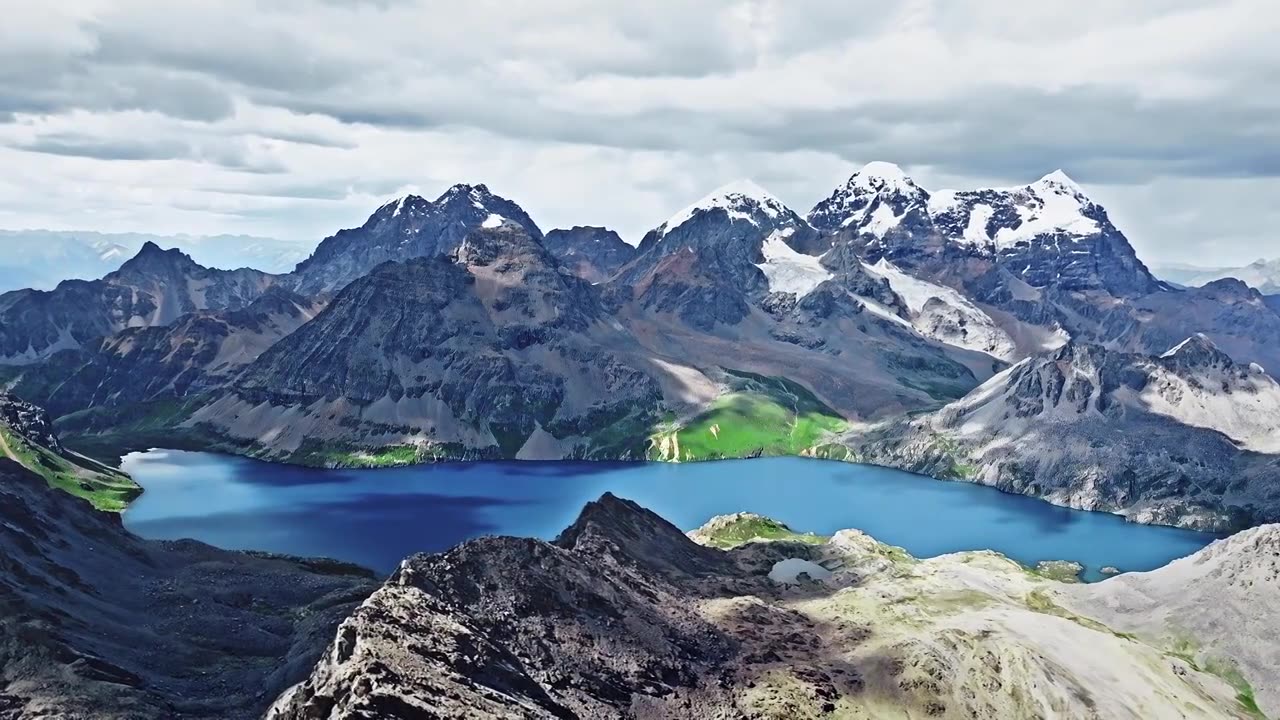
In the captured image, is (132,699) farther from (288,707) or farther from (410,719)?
(410,719)

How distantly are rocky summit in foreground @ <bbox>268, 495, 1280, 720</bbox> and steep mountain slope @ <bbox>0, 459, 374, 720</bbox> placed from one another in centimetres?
2451

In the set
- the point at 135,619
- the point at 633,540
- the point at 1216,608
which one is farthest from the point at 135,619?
the point at 1216,608

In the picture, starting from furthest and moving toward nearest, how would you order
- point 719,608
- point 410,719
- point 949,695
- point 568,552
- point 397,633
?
1. point 719,608
2. point 568,552
3. point 949,695
4. point 397,633
5. point 410,719

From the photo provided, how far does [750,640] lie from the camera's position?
456 ft

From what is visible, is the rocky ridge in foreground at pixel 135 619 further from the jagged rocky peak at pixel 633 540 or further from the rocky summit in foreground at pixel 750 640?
the jagged rocky peak at pixel 633 540

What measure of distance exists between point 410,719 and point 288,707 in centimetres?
1316

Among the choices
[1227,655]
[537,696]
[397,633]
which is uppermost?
[397,633]

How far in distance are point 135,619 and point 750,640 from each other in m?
86.9

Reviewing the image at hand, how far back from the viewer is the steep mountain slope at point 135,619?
10788 centimetres

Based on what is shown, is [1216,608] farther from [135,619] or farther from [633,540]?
[135,619]

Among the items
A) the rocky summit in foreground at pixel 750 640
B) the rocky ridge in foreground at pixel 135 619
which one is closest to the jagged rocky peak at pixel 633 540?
the rocky summit in foreground at pixel 750 640

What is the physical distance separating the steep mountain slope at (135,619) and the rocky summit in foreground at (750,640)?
2451cm

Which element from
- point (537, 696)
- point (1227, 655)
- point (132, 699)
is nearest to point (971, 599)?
point (1227, 655)

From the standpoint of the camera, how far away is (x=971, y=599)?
17600 cm
